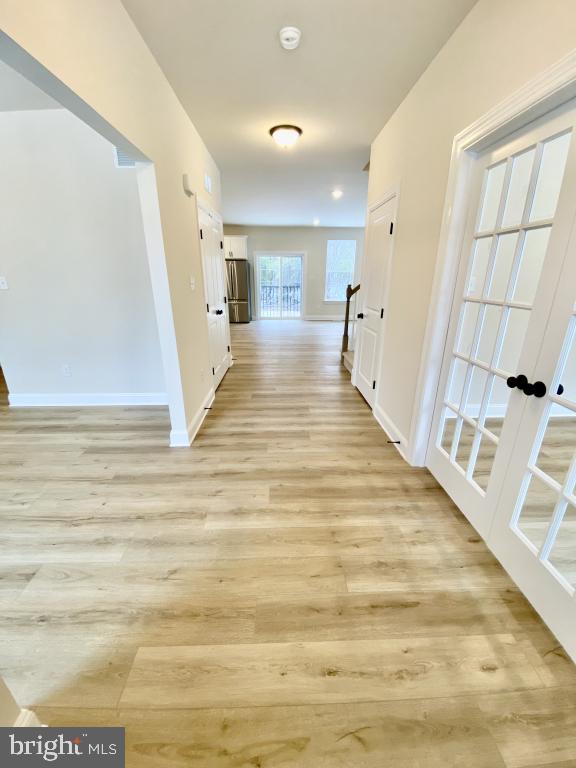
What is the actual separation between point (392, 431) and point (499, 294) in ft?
4.22

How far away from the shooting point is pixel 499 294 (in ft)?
6.63

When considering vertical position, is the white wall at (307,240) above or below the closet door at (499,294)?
above

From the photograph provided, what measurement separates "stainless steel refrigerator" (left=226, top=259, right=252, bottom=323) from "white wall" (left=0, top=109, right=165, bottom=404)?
219 inches

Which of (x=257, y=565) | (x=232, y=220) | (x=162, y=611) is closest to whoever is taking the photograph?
(x=162, y=611)

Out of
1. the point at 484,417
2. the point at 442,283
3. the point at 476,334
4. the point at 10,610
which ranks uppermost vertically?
the point at 442,283

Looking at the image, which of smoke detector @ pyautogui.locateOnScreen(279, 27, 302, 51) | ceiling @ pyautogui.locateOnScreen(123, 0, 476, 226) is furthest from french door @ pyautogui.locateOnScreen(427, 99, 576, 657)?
smoke detector @ pyautogui.locateOnScreen(279, 27, 302, 51)

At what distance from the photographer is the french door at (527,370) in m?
1.19

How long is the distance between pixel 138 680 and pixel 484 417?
190 cm

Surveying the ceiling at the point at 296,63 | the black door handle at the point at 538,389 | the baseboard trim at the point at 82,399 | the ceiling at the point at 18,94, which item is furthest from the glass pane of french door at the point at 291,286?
the black door handle at the point at 538,389

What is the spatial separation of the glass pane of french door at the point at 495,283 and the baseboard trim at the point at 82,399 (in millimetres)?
2791

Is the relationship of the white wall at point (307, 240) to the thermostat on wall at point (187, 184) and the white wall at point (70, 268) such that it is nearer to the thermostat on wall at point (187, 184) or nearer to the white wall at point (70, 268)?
the white wall at point (70, 268)

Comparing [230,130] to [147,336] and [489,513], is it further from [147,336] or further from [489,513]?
[489,513]

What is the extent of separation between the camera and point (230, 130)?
2.93m

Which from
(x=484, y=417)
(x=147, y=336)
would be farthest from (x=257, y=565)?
(x=147, y=336)
